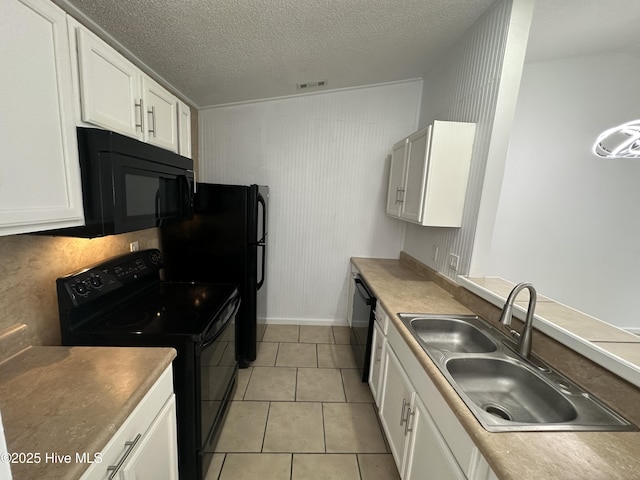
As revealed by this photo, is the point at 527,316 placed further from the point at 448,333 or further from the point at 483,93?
the point at 483,93

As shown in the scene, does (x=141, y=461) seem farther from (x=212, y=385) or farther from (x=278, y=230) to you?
(x=278, y=230)

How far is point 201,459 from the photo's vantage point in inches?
53.5

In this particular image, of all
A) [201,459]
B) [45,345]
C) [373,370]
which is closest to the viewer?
[45,345]

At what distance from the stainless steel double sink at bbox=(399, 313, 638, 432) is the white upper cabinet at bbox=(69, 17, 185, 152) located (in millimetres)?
1639

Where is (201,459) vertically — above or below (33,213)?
below

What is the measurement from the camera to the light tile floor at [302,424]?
1540 mm

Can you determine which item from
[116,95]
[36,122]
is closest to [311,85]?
[116,95]

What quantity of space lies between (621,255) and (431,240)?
2176mm

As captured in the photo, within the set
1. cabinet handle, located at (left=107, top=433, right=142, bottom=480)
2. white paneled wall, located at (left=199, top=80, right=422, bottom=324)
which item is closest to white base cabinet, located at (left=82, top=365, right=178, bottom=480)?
cabinet handle, located at (left=107, top=433, right=142, bottom=480)

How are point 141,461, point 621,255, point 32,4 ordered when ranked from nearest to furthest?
1. point 32,4
2. point 141,461
3. point 621,255

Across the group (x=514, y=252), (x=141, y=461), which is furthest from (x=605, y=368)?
(x=514, y=252)

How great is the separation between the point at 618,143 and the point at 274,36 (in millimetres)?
3306

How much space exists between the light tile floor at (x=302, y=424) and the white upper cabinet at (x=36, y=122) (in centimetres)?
157

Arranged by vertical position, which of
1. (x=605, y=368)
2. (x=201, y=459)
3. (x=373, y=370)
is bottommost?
(x=201, y=459)
